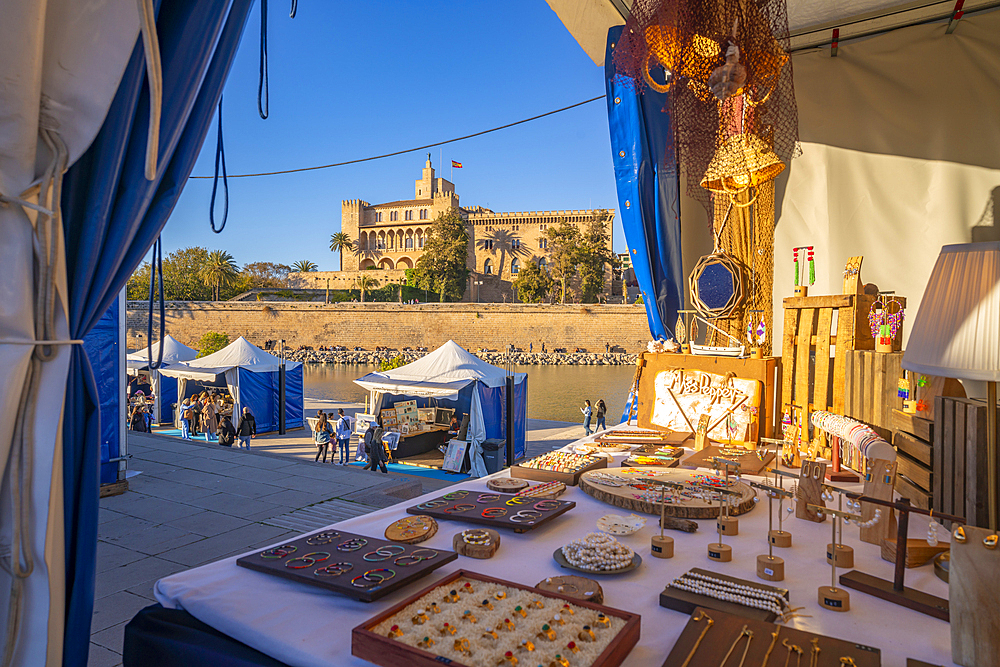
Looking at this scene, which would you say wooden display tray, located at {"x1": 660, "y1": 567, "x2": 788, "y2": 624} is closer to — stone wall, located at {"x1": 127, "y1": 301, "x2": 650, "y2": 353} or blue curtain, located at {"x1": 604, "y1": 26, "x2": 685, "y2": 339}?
blue curtain, located at {"x1": 604, "y1": 26, "x2": 685, "y2": 339}

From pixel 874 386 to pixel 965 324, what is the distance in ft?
6.42

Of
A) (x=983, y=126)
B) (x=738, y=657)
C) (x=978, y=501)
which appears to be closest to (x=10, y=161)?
(x=738, y=657)

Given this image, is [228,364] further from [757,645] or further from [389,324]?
[389,324]

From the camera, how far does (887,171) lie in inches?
175

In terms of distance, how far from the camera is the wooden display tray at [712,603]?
53.9 inches

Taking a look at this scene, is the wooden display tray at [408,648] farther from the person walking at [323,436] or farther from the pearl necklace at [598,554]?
the person walking at [323,436]

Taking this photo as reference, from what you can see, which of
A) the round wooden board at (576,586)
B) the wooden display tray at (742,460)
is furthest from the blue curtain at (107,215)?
the wooden display tray at (742,460)

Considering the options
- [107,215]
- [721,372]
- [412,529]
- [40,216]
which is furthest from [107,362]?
[721,372]

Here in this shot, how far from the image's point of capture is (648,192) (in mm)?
5020

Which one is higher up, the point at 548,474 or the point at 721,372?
the point at 721,372

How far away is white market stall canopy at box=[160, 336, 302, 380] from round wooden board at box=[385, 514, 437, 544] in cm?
1362

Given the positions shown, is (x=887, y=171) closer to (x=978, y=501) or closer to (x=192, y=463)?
(x=978, y=501)

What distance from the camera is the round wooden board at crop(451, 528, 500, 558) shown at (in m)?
1.77

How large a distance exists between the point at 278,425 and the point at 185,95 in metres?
14.6
